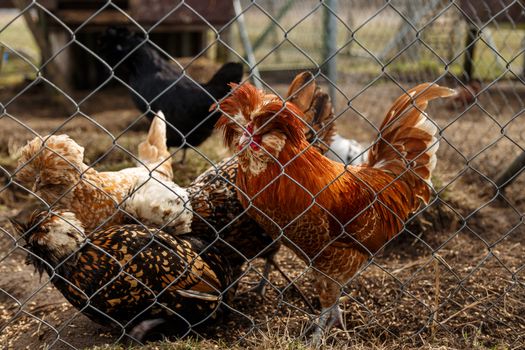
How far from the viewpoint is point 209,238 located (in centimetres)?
289

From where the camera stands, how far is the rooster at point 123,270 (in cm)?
237

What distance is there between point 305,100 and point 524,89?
596 centimetres

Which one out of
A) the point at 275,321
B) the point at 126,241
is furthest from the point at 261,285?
the point at 126,241

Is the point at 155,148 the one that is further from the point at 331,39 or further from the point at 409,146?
the point at 331,39

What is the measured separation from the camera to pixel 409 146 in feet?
9.15

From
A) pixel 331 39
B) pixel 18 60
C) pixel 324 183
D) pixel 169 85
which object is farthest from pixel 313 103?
pixel 18 60

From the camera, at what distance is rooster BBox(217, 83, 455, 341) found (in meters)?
2.39

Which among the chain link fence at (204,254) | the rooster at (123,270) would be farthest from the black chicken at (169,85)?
the rooster at (123,270)

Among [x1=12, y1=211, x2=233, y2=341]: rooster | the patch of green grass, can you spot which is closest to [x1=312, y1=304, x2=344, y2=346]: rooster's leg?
[x1=12, y1=211, x2=233, y2=341]: rooster

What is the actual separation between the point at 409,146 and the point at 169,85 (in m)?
2.47

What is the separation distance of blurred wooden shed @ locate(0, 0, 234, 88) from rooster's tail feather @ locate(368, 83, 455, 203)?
3632 mm

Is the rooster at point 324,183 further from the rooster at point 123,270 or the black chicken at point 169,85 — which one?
the black chicken at point 169,85

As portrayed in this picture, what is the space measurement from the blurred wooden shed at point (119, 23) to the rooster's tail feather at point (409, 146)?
3.63 m

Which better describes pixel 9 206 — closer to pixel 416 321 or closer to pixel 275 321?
pixel 275 321
